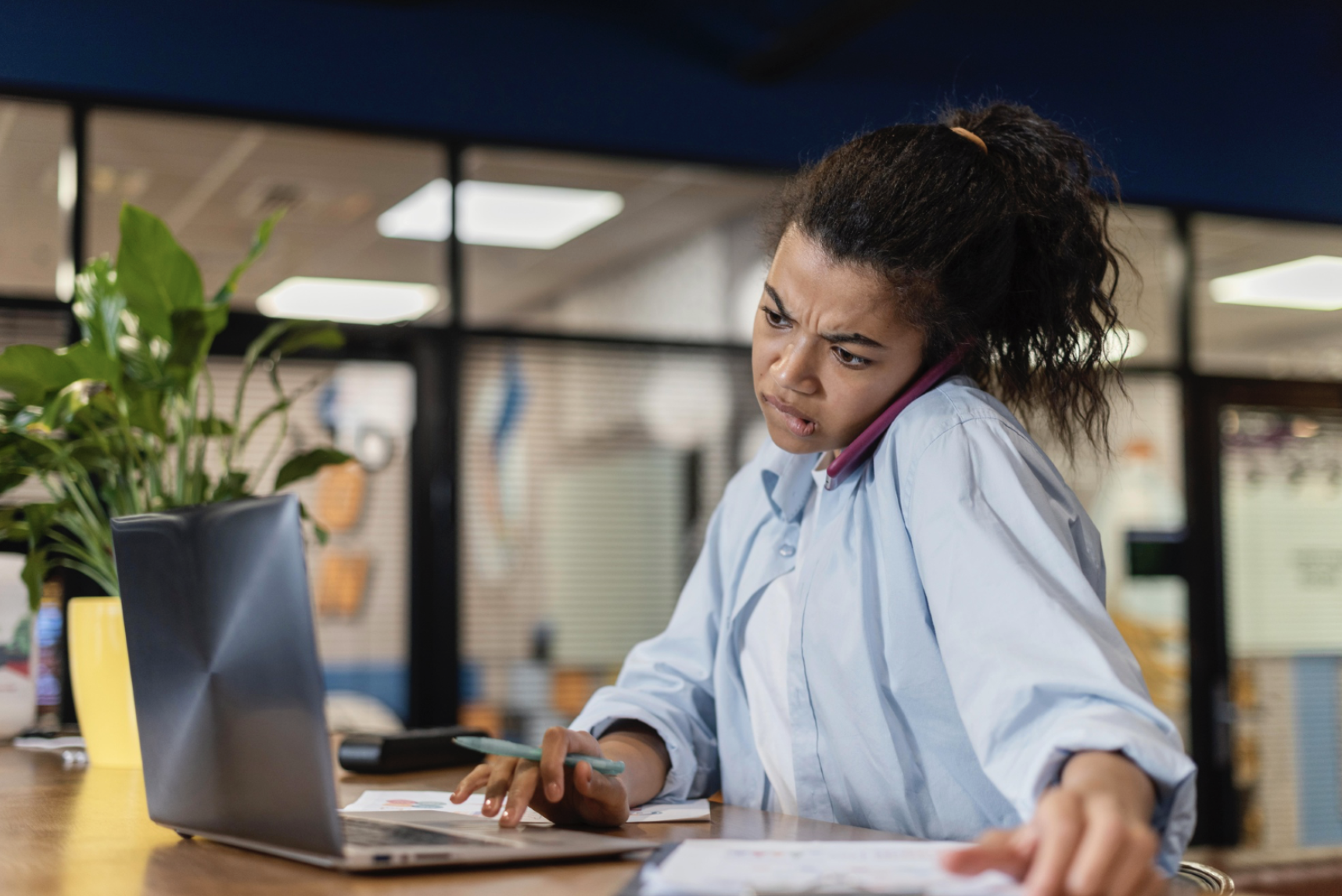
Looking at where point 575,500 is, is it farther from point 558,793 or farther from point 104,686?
point 558,793

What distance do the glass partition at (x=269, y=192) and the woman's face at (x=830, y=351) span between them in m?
2.62

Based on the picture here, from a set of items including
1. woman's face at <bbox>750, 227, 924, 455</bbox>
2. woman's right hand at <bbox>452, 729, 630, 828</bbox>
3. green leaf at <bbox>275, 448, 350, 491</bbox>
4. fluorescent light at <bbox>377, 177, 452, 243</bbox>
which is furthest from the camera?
fluorescent light at <bbox>377, 177, 452, 243</bbox>

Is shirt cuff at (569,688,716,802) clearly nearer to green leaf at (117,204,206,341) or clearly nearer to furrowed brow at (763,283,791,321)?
furrowed brow at (763,283,791,321)

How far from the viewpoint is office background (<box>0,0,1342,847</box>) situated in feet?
11.5

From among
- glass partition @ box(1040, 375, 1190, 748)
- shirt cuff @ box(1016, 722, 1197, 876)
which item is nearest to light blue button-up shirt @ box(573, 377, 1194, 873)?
shirt cuff @ box(1016, 722, 1197, 876)

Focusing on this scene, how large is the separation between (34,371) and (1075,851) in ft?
5.09

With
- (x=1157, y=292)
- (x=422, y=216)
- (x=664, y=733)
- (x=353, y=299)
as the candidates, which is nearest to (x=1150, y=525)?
(x=1157, y=292)

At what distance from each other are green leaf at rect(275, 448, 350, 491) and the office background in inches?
68.2

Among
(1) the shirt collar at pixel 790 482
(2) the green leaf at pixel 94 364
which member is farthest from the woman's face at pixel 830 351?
(2) the green leaf at pixel 94 364

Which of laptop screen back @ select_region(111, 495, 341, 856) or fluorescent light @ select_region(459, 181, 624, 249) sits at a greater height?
fluorescent light @ select_region(459, 181, 624, 249)

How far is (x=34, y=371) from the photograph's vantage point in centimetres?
175

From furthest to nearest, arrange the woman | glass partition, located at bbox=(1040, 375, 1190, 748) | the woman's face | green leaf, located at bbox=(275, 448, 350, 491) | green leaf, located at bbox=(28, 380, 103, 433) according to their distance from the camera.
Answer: glass partition, located at bbox=(1040, 375, 1190, 748) → green leaf, located at bbox=(275, 448, 350, 491) → green leaf, located at bbox=(28, 380, 103, 433) → the woman's face → the woman

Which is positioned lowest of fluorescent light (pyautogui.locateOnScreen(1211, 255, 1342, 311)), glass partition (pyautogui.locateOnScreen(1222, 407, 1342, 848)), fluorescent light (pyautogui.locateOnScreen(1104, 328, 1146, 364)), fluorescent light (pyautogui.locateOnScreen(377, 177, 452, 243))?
glass partition (pyautogui.locateOnScreen(1222, 407, 1342, 848))

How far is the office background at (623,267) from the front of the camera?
3.52 metres
